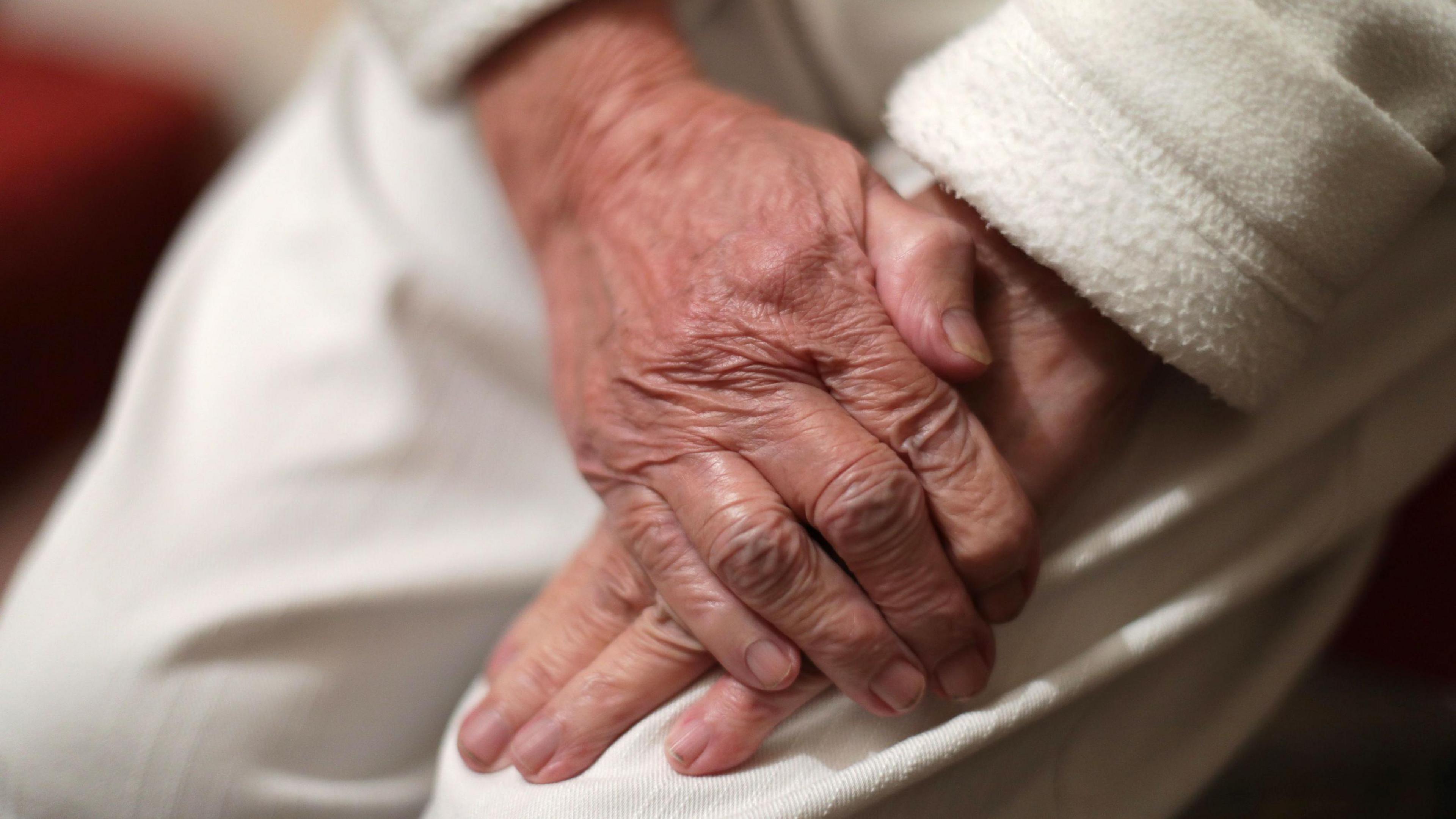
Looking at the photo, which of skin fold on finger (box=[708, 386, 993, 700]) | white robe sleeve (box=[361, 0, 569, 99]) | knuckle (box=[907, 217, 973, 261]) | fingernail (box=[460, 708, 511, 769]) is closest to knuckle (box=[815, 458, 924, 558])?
skin fold on finger (box=[708, 386, 993, 700])

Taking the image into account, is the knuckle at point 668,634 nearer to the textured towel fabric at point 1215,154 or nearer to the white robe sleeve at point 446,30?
the textured towel fabric at point 1215,154

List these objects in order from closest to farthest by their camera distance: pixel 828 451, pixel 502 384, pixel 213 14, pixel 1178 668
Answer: pixel 828 451 → pixel 1178 668 → pixel 502 384 → pixel 213 14

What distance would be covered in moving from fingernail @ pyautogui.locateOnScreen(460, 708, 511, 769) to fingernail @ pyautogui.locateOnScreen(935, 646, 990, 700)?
0.22 m

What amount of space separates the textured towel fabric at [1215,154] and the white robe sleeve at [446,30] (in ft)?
0.95

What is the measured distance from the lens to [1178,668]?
501 mm

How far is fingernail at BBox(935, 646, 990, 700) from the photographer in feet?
1.36

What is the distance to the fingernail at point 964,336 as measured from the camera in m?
0.41

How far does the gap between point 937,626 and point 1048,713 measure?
0.09 meters

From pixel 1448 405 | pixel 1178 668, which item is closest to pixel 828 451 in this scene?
pixel 1178 668

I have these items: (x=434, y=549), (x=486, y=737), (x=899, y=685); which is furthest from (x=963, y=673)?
(x=434, y=549)

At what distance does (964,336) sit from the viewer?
41 centimetres

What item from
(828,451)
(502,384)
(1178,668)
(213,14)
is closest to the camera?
(828,451)

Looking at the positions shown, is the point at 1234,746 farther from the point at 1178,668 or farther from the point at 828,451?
the point at 828,451

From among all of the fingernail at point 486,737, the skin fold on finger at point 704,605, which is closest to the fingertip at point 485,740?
the fingernail at point 486,737
